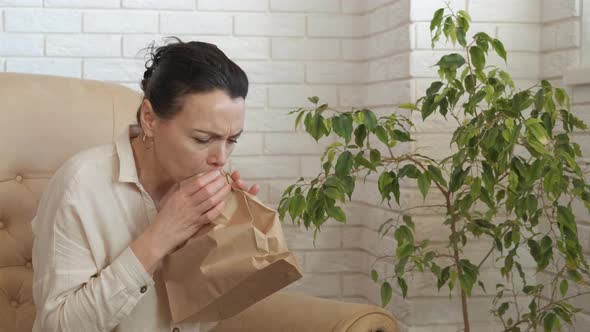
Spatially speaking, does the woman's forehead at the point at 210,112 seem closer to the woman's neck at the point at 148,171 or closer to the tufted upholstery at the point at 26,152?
the woman's neck at the point at 148,171

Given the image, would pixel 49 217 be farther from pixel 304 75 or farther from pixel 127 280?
pixel 304 75

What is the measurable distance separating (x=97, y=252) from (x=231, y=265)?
293 mm

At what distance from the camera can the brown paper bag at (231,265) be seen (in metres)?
1.50

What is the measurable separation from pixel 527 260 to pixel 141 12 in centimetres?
144

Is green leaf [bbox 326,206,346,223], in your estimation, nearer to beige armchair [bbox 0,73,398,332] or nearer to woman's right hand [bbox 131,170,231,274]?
woman's right hand [bbox 131,170,231,274]

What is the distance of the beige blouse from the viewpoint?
1.56m

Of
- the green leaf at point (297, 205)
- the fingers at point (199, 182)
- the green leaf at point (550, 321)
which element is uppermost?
the fingers at point (199, 182)

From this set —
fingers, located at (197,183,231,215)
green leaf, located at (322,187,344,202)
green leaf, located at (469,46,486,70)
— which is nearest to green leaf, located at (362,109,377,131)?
green leaf, located at (322,187,344,202)

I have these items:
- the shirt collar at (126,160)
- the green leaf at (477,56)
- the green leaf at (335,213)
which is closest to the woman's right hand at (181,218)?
the shirt collar at (126,160)

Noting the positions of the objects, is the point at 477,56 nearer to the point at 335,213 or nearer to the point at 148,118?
the point at 335,213

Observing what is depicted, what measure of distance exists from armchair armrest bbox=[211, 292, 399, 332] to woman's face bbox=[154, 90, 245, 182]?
0.38 m

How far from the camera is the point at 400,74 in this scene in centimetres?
249

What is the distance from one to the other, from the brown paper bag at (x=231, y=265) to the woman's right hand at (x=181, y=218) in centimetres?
2

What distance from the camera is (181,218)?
1580 mm
